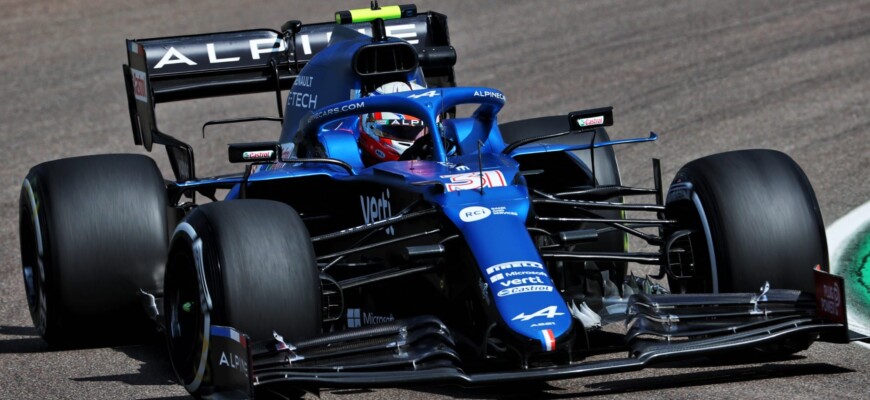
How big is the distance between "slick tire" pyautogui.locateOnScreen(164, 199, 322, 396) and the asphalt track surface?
536 mm

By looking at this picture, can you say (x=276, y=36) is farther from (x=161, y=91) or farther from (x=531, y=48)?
(x=531, y=48)

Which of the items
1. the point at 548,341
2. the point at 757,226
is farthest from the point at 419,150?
the point at 548,341

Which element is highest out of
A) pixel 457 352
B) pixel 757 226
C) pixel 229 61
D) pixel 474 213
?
pixel 229 61

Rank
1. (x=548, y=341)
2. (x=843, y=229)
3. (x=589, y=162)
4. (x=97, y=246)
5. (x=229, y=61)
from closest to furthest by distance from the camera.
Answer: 1. (x=548, y=341)
2. (x=97, y=246)
3. (x=589, y=162)
4. (x=843, y=229)
5. (x=229, y=61)

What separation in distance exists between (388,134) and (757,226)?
218cm

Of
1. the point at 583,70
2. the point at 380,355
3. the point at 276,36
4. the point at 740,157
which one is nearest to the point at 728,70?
the point at 583,70

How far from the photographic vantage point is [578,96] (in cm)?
1602

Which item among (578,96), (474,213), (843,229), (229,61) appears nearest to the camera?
(474,213)

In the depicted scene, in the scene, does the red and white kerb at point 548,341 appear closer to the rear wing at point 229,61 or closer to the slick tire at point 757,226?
the slick tire at point 757,226

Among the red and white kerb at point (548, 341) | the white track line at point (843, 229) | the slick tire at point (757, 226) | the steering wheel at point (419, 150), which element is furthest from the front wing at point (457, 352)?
the white track line at point (843, 229)

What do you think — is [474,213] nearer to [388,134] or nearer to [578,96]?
[388,134]

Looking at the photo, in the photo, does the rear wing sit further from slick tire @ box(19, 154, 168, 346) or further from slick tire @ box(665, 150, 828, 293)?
slick tire @ box(665, 150, 828, 293)

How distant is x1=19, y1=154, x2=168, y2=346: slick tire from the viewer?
24.8 feet

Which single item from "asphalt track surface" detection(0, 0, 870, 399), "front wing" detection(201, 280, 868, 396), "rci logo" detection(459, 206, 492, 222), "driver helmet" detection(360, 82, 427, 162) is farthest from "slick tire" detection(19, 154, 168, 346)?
"rci logo" detection(459, 206, 492, 222)
